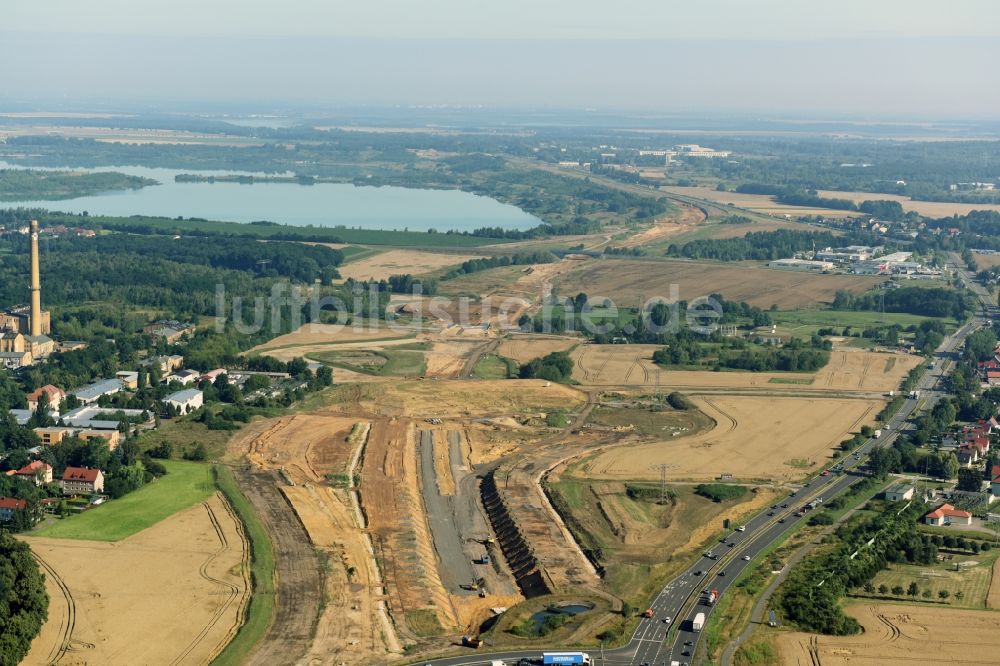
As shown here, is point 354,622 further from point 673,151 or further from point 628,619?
point 673,151

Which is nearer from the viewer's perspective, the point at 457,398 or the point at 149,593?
the point at 149,593

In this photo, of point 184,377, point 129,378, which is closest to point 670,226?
point 184,377

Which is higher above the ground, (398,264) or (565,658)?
(398,264)

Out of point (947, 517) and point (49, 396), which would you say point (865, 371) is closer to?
point (947, 517)

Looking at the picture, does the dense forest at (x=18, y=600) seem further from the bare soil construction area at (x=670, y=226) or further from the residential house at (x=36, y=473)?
the bare soil construction area at (x=670, y=226)

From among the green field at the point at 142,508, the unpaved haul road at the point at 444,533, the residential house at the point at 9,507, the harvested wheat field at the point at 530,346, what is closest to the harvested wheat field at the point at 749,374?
the harvested wheat field at the point at 530,346

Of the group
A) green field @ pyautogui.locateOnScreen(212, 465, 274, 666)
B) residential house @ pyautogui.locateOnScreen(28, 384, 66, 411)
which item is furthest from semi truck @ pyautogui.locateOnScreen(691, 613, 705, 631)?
residential house @ pyautogui.locateOnScreen(28, 384, 66, 411)

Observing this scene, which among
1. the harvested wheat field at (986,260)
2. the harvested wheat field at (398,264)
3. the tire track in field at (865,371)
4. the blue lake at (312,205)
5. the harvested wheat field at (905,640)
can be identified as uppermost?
the harvested wheat field at (986,260)
